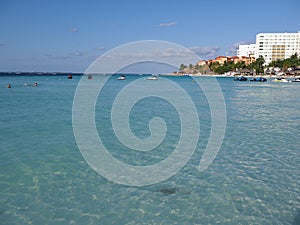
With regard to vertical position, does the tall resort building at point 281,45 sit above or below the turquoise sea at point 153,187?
above

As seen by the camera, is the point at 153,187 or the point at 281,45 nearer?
the point at 153,187

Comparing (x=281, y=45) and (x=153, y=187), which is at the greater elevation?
(x=281, y=45)

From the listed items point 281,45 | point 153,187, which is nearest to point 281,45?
point 281,45

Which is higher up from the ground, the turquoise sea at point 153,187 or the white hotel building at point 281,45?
the white hotel building at point 281,45

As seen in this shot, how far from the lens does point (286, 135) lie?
1510cm

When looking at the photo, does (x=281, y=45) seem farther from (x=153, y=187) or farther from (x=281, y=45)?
(x=153, y=187)

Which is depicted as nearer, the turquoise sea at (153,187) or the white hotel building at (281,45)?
the turquoise sea at (153,187)

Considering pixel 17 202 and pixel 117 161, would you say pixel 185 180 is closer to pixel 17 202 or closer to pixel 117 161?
pixel 117 161

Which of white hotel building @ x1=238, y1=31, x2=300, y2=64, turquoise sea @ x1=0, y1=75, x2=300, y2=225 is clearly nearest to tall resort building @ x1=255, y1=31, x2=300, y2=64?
white hotel building @ x1=238, y1=31, x2=300, y2=64

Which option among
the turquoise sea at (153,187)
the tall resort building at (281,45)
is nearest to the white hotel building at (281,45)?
A: the tall resort building at (281,45)

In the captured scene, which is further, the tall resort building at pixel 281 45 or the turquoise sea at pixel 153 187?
the tall resort building at pixel 281 45

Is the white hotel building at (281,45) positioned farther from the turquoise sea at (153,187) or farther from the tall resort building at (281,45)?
the turquoise sea at (153,187)

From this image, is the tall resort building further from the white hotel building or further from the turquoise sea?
the turquoise sea

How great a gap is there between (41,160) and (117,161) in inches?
120
